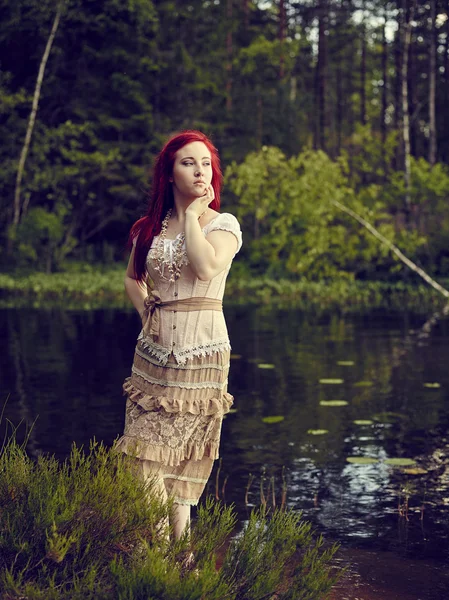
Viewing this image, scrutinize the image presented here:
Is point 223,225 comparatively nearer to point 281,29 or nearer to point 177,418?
point 177,418

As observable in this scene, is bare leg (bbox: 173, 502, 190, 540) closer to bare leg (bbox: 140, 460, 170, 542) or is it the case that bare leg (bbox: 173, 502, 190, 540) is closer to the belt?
bare leg (bbox: 140, 460, 170, 542)

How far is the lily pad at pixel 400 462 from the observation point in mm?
8016

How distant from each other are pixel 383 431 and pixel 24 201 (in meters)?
24.2

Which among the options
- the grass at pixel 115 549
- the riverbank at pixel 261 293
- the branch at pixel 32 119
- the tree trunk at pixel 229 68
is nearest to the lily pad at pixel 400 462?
the grass at pixel 115 549

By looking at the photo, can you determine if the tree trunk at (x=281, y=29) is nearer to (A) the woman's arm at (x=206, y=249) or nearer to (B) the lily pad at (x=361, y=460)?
(B) the lily pad at (x=361, y=460)

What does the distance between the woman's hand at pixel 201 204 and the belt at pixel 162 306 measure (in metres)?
0.33

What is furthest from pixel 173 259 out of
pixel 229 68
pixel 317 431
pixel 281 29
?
pixel 281 29

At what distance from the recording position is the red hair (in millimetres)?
4391

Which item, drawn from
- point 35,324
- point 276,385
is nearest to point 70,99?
point 35,324

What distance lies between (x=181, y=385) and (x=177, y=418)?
0.43 ft

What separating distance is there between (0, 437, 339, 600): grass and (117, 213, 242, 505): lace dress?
0.14 m

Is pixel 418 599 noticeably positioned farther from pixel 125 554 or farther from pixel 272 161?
pixel 272 161

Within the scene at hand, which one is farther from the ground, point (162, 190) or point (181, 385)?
point (162, 190)

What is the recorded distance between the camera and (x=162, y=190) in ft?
14.6
